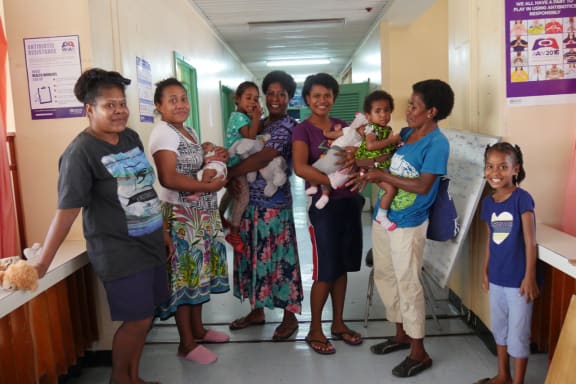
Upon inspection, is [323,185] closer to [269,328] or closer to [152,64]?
[269,328]

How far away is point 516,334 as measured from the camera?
1875 millimetres

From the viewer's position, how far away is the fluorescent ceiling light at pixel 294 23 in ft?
18.9

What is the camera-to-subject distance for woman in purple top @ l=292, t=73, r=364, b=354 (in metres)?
2.32

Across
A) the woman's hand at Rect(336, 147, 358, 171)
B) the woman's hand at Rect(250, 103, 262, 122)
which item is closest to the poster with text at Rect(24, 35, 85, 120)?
the woman's hand at Rect(250, 103, 262, 122)

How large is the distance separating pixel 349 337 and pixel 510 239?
3.51 feet

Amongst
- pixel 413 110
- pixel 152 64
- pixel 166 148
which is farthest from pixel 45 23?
pixel 413 110

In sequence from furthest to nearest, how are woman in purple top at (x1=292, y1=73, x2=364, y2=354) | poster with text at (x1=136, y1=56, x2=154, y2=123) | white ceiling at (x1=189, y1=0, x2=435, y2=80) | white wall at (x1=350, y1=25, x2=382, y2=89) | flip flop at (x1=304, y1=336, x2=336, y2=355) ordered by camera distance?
white wall at (x1=350, y1=25, x2=382, y2=89) → white ceiling at (x1=189, y1=0, x2=435, y2=80) → poster with text at (x1=136, y1=56, x2=154, y2=123) → flip flop at (x1=304, y1=336, x2=336, y2=355) → woman in purple top at (x1=292, y1=73, x2=364, y2=354)

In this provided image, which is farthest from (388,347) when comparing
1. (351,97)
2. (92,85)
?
(351,97)

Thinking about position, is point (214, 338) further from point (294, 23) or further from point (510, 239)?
point (294, 23)

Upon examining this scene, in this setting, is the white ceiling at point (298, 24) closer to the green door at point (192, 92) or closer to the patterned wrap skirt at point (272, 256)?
the green door at point (192, 92)

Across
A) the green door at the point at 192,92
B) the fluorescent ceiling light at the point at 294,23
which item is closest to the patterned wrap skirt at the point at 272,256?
the green door at the point at 192,92

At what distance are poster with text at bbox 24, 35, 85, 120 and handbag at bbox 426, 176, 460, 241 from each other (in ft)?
5.95

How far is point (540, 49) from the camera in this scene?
223 cm

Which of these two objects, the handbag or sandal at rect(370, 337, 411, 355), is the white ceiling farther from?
sandal at rect(370, 337, 411, 355)
